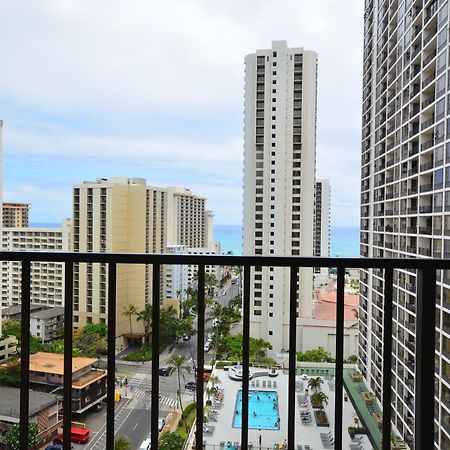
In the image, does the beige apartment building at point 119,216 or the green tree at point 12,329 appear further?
the beige apartment building at point 119,216

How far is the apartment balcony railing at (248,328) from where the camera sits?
1.16m

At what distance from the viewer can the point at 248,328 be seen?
4.06 feet

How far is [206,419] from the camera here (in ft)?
4.26

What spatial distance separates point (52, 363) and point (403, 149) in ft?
7.95

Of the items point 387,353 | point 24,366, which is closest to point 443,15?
point 387,353

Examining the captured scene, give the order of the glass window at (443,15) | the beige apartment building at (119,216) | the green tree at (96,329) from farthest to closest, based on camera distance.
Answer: the beige apartment building at (119,216) < the glass window at (443,15) < the green tree at (96,329)

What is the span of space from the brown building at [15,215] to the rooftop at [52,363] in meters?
1.40

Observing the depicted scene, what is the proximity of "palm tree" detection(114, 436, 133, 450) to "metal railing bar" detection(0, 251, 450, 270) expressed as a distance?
62cm

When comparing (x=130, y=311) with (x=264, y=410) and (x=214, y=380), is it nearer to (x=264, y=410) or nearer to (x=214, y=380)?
(x=214, y=380)

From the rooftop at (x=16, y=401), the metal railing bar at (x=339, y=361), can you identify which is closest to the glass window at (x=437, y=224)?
the metal railing bar at (x=339, y=361)

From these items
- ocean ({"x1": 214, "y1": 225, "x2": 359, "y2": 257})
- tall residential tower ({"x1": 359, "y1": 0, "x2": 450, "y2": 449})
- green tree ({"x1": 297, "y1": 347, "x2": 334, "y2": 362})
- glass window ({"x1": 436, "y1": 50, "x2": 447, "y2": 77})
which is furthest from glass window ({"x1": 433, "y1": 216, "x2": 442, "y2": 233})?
green tree ({"x1": 297, "y1": 347, "x2": 334, "y2": 362})

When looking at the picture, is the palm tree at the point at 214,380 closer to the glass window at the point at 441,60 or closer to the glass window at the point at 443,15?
the glass window at the point at 441,60

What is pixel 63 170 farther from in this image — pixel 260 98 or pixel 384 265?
pixel 384 265

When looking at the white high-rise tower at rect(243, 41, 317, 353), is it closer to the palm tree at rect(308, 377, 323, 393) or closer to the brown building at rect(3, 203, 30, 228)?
the palm tree at rect(308, 377, 323, 393)
